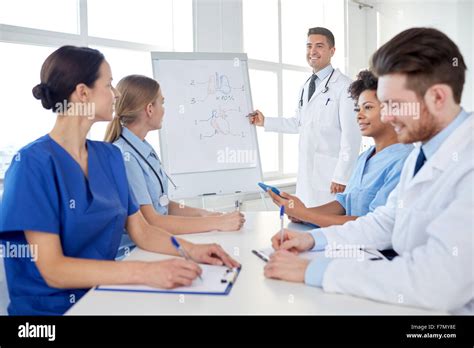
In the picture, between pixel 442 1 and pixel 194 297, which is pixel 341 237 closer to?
pixel 194 297

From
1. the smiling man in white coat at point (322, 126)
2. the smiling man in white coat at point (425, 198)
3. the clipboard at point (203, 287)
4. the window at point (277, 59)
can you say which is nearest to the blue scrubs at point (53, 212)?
the clipboard at point (203, 287)

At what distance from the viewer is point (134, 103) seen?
6.33 feet

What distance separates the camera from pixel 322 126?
3334 mm

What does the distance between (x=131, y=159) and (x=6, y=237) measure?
0.62 meters

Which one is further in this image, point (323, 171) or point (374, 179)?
point (323, 171)

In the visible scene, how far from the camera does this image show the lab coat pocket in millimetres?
3350

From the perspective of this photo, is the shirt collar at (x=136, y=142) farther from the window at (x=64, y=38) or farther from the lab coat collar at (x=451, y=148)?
the lab coat collar at (x=451, y=148)

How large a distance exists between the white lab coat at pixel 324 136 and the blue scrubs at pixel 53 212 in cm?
199

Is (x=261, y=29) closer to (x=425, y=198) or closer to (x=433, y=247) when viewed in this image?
(x=425, y=198)

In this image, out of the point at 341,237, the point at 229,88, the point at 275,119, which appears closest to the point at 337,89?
the point at 275,119

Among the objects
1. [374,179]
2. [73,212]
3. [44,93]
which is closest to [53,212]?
[73,212]

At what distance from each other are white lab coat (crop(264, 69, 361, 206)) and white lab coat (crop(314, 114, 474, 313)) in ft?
6.43

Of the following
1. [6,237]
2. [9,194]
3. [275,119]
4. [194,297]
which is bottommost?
[194,297]

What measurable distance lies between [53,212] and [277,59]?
138 inches
